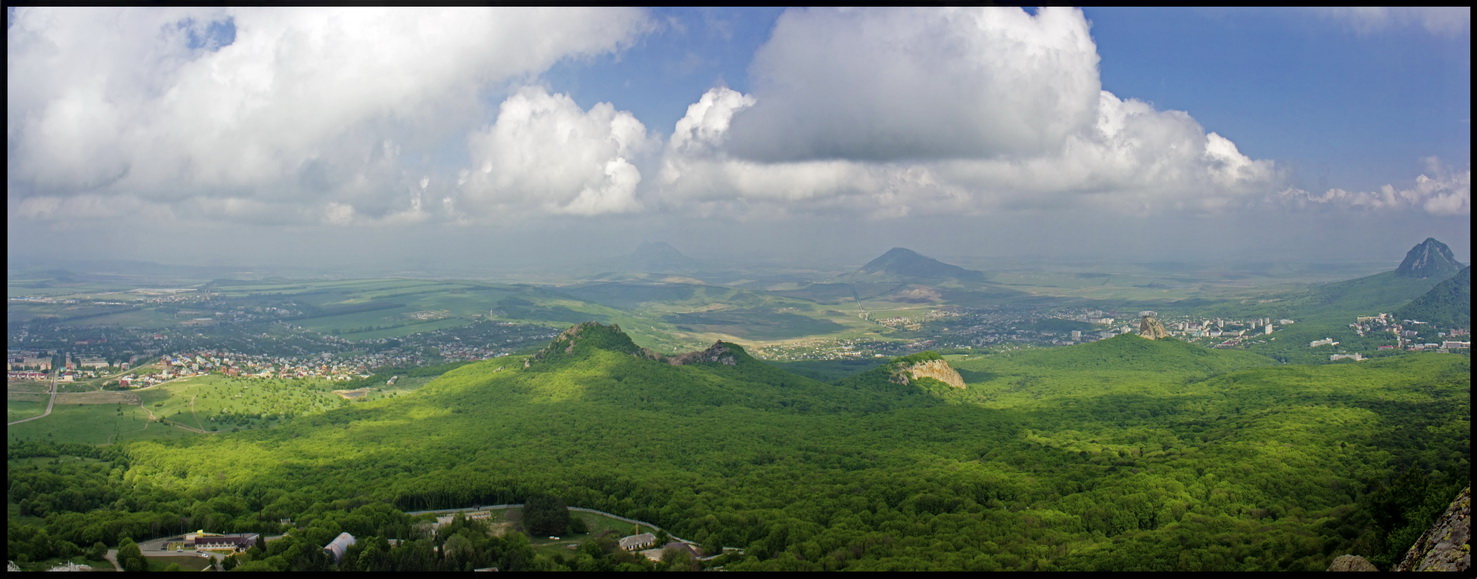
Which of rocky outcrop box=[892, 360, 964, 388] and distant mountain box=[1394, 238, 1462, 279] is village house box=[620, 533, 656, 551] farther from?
distant mountain box=[1394, 238, 1462, 279]

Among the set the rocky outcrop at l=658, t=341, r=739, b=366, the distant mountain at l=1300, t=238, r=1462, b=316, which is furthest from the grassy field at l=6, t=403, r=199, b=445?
the distant mountain at l=1300, t=238, r=1462, b=316

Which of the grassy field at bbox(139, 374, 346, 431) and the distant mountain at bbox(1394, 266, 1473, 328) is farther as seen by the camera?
the distant mountain at bbox(1394, 266, 1473, 328)

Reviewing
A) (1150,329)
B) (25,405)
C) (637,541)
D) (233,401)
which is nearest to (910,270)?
(1150,329)

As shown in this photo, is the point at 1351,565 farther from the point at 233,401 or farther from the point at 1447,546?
the point at 233,401

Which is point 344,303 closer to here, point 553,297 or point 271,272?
point 553,297

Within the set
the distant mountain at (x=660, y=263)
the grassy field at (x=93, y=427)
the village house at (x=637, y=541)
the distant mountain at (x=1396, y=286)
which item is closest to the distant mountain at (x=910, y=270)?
the distant mountain at (x=660, y=263)

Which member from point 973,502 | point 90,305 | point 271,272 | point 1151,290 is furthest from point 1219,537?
point 271,272

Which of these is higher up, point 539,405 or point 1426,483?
point 1426,483
